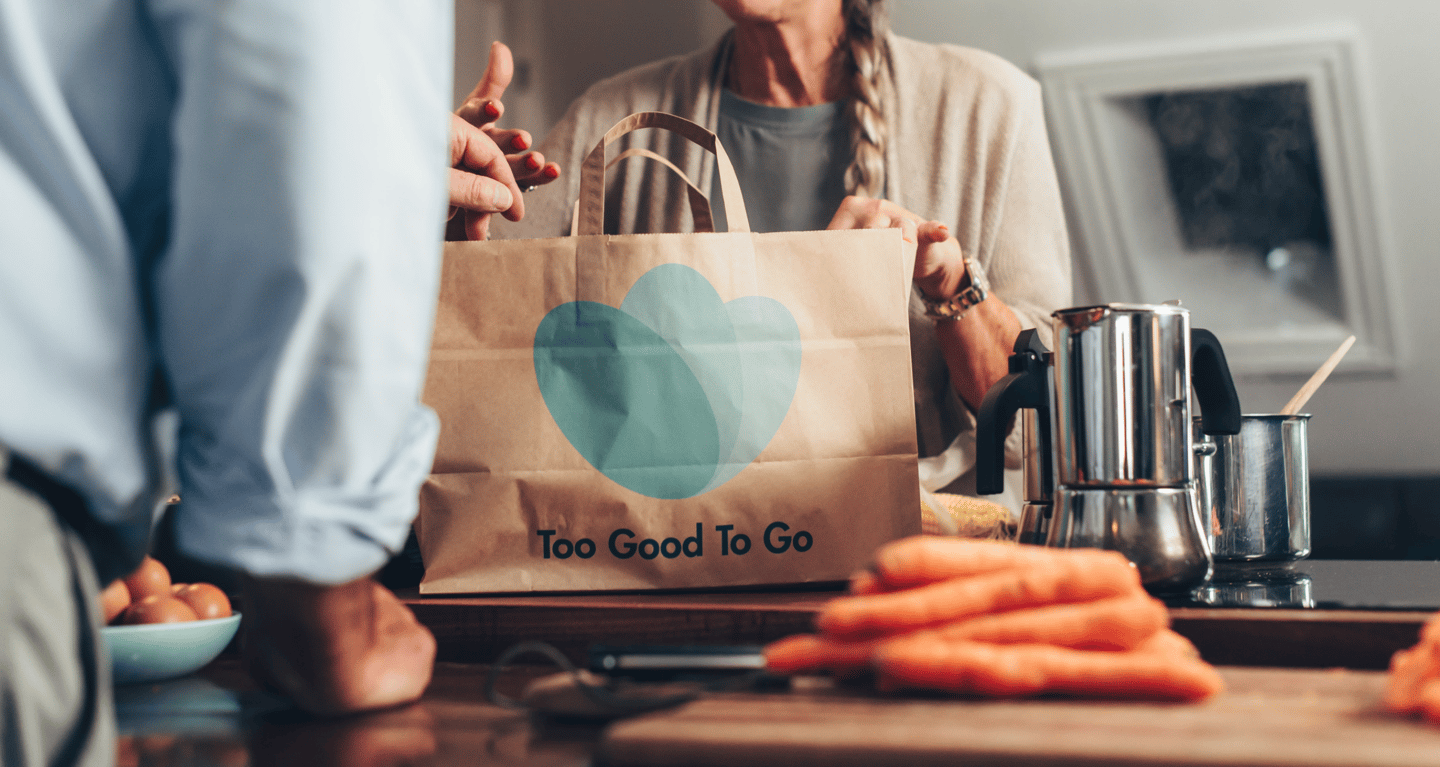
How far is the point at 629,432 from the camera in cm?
87

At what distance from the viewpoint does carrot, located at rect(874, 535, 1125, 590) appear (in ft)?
1.80

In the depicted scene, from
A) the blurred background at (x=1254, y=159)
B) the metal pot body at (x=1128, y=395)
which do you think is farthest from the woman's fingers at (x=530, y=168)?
the blurred background at (x=1254, y=159)

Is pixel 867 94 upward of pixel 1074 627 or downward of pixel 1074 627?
upward

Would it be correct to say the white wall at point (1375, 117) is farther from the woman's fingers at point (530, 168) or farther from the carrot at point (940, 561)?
the carrot at point (940, 561)

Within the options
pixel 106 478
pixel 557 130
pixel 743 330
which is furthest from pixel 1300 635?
pixel 557 130

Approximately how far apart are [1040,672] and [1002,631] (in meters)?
0.03

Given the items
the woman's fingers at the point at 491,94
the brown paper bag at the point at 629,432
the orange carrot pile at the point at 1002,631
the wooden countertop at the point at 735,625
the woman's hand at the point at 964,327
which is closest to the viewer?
the orange carrot pile at the point at 1002,631

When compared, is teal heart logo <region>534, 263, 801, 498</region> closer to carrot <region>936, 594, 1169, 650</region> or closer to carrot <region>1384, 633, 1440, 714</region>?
carrot <region>936, 594, 1169, 650</region>

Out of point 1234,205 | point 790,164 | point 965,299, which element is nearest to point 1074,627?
point 965,299

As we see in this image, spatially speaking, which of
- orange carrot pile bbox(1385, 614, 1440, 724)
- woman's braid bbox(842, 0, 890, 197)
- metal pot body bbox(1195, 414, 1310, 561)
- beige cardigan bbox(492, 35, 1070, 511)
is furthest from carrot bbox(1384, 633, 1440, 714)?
woman's braid bbox(842, 0, 890, 197)

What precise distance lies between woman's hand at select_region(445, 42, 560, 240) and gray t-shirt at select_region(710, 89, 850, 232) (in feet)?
2.13

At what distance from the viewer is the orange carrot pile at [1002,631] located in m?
0.50

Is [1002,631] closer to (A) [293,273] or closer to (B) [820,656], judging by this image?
(B) [820,656]

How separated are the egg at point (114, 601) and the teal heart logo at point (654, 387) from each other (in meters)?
0.36
